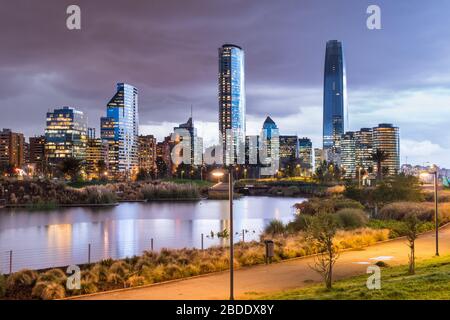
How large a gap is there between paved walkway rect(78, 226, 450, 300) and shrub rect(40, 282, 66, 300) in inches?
39.4

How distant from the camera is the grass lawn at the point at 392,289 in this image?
561 inches

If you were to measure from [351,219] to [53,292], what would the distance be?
80.5 ft

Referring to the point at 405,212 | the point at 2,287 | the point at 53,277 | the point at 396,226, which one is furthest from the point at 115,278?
the point at 405,212

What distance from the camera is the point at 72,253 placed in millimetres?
30859

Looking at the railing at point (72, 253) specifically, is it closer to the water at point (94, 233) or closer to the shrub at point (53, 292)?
the water at point (94, 233)

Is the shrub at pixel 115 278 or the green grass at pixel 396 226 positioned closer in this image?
the shrub at pixel 115 278

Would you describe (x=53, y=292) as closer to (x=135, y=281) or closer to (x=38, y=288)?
(x=38, y=288)

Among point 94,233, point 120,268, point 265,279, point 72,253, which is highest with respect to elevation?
point 120,268

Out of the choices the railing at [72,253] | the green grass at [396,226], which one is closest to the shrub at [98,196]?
the railing at [72,253]

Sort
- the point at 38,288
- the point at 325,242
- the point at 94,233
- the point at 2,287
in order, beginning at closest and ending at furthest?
the point at 38,288 → the point at 2,287 → the point at 325,242 → the point at 94,233

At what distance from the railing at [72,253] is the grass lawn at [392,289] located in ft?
38.0

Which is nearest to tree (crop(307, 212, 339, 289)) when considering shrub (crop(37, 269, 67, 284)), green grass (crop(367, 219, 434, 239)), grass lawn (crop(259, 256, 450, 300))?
grass lawn (crop(259, 256, 450, 300))
